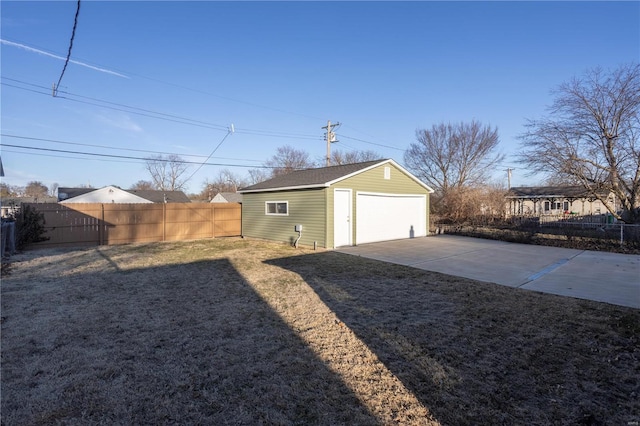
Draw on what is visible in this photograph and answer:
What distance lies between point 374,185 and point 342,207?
6.71ft

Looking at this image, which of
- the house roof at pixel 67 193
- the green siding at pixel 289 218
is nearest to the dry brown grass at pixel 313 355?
the green siding at pixel 289 218

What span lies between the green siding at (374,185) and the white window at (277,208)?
2574mm

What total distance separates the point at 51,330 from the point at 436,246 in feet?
37.1

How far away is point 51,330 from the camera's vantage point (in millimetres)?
3902

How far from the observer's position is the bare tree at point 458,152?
87.2 ft

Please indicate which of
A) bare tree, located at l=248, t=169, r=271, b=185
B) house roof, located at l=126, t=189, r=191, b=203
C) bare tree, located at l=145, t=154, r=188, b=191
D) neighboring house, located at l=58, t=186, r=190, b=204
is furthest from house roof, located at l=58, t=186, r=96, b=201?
bare tree, located at l=248, t=169, r=271, b=185

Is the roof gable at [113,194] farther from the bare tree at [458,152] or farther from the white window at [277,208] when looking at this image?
the bare tree at [458,152]

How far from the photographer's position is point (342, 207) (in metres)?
11.9

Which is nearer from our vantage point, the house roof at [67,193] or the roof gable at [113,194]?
the house roof at [67,193]

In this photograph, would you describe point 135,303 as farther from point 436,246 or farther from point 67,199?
point 67,199

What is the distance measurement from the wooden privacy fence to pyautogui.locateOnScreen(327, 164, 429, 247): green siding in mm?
7090

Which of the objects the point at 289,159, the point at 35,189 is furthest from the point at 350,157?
the point at 35,189

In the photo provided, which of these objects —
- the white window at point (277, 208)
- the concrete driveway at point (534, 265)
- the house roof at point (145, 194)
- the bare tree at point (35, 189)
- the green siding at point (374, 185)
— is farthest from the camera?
the bare tree at point (35, 189)

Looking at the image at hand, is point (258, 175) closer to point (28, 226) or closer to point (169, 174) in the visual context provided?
point (169, 174)
